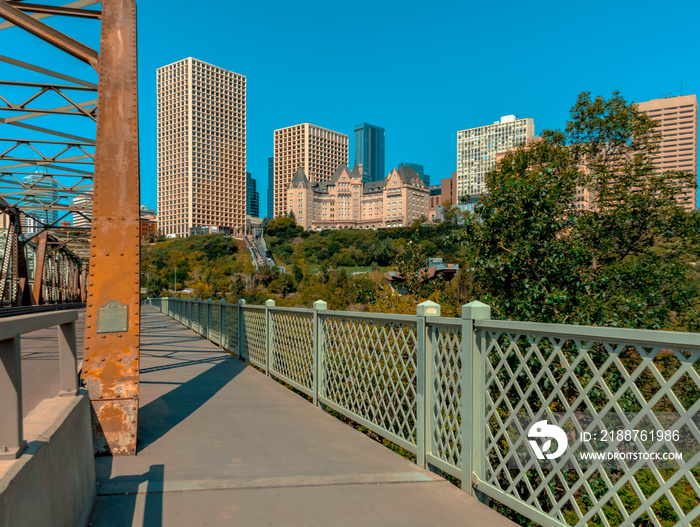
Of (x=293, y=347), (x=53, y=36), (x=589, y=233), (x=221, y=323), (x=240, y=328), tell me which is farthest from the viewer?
(x=589, y=233)

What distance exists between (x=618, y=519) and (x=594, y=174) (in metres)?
10.2

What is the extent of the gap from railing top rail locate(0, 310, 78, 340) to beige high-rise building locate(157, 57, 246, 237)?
18591 centimetres

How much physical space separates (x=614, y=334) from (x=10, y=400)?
8.15ft

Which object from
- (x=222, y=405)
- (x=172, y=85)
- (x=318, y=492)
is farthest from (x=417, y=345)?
(x=172, y=85)

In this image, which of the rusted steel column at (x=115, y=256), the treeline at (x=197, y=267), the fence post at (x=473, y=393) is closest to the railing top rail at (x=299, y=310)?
the rusted steel column at (x=115, y=256)

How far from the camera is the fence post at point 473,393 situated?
3.54 m

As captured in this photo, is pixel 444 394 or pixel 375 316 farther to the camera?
pixel 375 316

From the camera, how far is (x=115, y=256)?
15.9 ft

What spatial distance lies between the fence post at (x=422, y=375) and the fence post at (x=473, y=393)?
62cm

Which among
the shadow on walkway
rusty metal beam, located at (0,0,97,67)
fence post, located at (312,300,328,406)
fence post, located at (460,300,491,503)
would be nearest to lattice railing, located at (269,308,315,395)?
fence post, located at (312,300,328,406)

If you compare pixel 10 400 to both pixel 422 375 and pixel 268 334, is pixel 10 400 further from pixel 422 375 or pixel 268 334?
pixel 268 334

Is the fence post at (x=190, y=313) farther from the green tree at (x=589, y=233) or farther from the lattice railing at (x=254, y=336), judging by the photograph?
the green tree at (x=589, y=233)

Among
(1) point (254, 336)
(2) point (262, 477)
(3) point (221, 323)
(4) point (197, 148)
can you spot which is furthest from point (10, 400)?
(4) point (197, 148)

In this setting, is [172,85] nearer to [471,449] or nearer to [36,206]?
[36,206]
